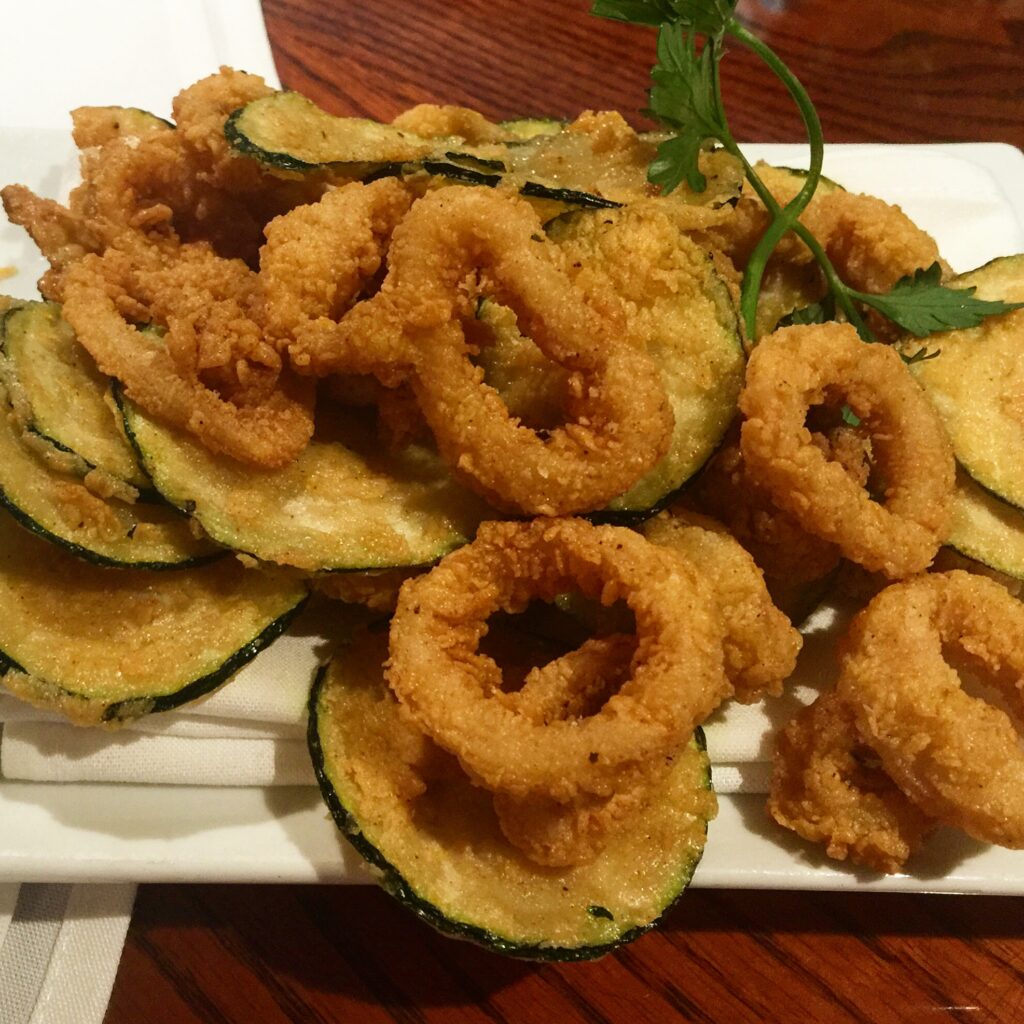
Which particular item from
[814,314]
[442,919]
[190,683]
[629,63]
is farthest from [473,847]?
[629,63]

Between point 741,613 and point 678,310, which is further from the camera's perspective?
point 678,310

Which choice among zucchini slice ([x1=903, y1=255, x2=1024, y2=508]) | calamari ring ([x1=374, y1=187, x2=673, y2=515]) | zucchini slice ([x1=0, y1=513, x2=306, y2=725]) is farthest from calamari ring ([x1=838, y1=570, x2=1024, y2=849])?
zucchini slice ([x1=0, y1=513, x2=306, y2=725])

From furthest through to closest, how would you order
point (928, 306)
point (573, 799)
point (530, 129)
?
1. point (530, 129)
2. point (928, 306)
3. point (573, 799)

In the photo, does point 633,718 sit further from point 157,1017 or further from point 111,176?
point 111,176

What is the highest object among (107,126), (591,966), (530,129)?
(107,126)

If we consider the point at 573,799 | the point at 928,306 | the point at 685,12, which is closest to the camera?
the point at 573,799

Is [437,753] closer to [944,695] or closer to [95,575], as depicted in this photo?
[95,575]

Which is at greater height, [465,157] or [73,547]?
[465,157]
